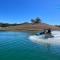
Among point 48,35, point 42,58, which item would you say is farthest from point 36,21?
point 42,58

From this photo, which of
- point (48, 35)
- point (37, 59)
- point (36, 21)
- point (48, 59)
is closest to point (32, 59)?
point (37, 59)

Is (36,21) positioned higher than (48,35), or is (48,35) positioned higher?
(36,21)

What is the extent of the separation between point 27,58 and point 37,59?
1037mm

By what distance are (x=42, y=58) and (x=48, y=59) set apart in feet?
2.47

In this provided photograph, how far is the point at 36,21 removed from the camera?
134125 millimetres

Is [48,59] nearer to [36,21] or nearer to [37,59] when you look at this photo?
[37,59]

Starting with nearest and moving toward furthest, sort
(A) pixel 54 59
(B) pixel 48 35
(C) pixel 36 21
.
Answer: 1. (A) pixel 54 59
2. (B) pixel 48 35
3. (C) pixel 36 21

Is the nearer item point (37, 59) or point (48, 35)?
point (37, 59)

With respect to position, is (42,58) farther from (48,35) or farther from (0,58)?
(48,35)

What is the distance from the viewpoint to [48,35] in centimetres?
3409

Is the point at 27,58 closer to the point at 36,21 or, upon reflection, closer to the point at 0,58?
the point at 0,58

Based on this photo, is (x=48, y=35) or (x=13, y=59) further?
(x=48, y=35)

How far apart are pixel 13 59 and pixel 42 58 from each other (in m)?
2.79

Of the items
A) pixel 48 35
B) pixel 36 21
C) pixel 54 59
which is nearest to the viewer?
pixel 54 59
